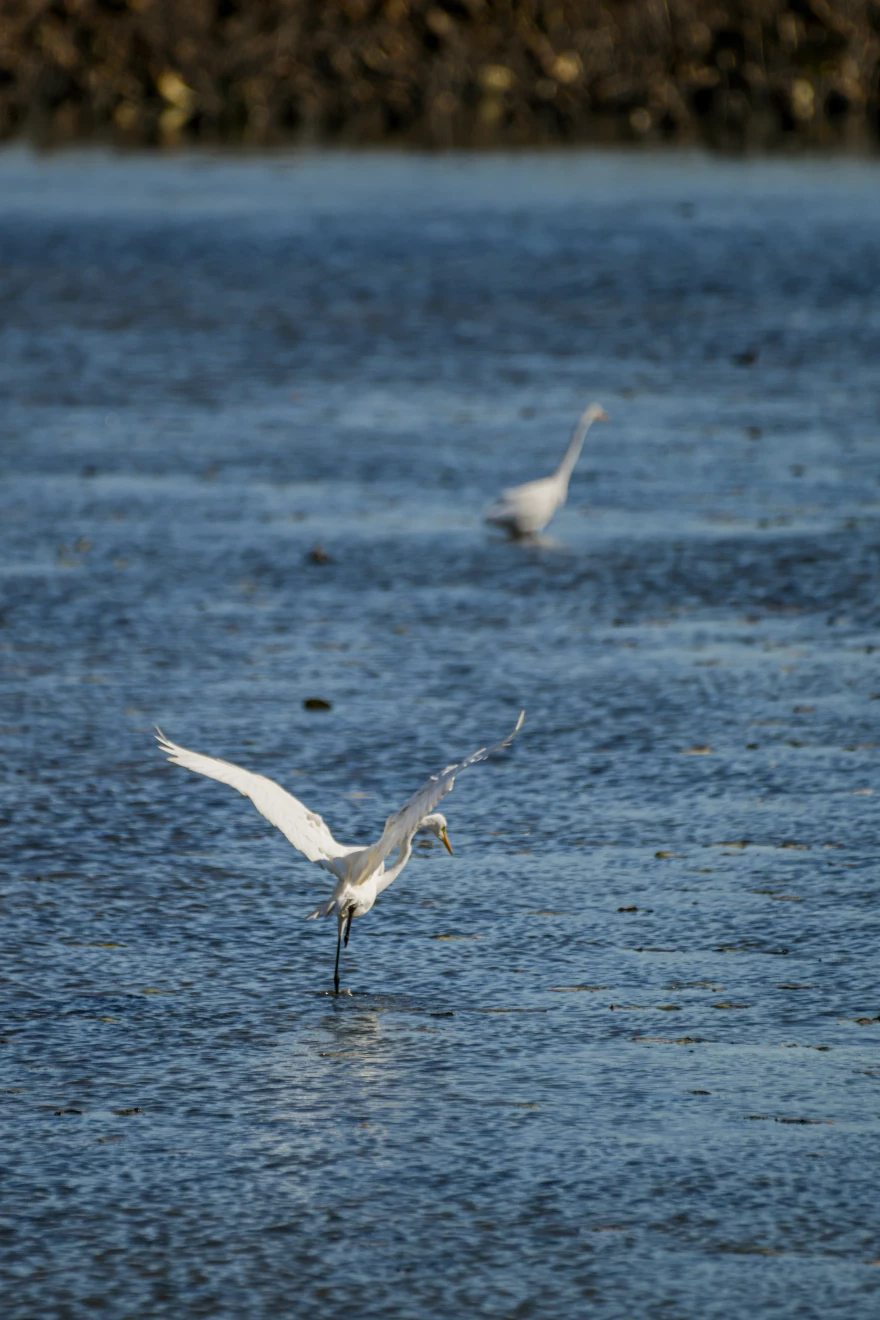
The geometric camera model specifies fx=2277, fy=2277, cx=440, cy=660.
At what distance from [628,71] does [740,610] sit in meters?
30.6

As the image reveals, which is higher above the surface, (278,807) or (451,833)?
(278,807)

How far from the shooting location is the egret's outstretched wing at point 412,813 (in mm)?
5414

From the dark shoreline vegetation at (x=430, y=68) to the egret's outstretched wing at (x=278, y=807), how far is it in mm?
31501

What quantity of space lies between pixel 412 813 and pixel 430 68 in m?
35.5

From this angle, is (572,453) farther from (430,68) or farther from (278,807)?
(430,68)

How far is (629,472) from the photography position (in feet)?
42.2

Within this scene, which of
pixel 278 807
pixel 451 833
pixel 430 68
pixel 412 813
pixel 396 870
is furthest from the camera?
pixel 430 68

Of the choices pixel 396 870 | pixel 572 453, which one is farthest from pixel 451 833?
pixel 572 453

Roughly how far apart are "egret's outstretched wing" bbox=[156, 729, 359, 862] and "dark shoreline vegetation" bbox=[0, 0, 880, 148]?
31.5 metres

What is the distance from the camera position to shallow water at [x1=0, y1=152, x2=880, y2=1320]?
15.1ft

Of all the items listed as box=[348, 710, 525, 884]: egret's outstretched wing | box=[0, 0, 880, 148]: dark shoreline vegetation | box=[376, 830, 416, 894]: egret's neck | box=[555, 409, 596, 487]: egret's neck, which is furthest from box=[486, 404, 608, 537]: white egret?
box=[0, 0, 880, 148]: dark shoreline vegetation

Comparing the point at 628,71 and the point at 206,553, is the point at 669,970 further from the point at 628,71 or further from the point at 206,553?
the point at 628,71

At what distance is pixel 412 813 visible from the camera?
5441 mm

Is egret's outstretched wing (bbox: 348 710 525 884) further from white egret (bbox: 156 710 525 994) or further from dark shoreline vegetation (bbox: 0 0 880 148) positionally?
dark shoreline vegetation (bbox: 0 0 880 148)
